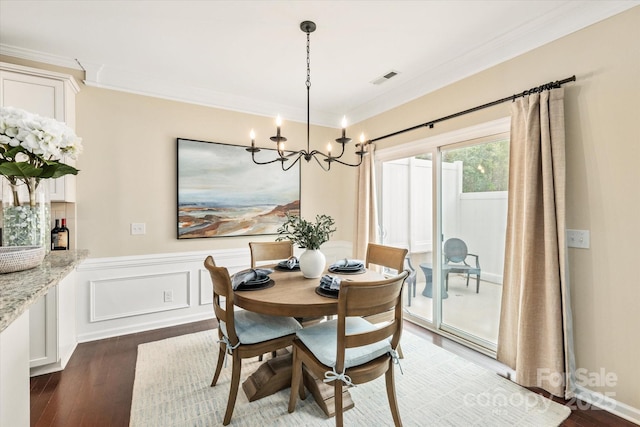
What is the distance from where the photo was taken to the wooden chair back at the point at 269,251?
2.97 metres

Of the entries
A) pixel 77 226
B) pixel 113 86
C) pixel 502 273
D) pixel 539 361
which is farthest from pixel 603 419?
pixel 113 86

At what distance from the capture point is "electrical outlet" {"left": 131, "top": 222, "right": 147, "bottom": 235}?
10.2 ft

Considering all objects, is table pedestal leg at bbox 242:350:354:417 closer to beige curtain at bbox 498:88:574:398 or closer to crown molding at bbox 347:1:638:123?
beige curtain at bbox 498:88:574:398

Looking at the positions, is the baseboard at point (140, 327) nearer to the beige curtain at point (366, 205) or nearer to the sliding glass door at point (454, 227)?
the beige curtain at point (366, 205)

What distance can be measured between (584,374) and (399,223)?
2097mm

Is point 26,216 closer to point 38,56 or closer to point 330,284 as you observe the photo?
point 330,284

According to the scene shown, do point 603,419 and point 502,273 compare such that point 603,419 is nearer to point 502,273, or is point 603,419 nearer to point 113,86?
point 502,273

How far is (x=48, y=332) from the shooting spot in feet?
7.60

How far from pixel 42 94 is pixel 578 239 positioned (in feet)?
14.2

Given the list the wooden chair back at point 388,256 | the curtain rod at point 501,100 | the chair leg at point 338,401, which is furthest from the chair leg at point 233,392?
the curtain rod at point 501,100

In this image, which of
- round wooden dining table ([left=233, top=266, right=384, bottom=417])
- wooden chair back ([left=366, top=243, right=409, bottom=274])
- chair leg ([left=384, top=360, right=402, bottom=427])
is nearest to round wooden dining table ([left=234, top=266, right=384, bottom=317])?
round wooden dining table ([left=233, top=266, right=384, bottom=417])

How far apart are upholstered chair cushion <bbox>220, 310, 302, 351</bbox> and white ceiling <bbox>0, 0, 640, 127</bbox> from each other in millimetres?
2181

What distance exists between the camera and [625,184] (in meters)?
1.85

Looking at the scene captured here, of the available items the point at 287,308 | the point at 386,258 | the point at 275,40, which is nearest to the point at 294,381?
the point at 287,308
